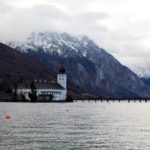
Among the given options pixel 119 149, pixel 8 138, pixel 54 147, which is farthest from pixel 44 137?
pixel 119 149

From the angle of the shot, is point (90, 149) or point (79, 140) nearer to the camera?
point (90, 149)

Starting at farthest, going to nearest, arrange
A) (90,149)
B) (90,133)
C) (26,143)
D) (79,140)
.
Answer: (90,133)
(79,140)
(26,143)
(90,149)

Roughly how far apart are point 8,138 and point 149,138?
21.1 m

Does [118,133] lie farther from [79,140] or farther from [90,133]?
[79,140]

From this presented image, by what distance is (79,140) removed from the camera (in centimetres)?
6706

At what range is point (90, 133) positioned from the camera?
7681 centimetres

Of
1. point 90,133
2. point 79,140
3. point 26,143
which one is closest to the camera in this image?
point 26,143

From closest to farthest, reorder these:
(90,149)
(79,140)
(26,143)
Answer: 1. (90,149)
2. (26,143)
3. (79,140)

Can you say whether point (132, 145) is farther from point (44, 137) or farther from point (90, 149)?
point (44, 137)

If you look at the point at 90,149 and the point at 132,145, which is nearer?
the point at 90,149

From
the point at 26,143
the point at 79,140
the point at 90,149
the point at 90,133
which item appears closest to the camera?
the point at 90,149

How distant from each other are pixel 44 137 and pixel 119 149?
14.7 m

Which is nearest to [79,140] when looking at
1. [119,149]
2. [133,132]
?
[119,149]

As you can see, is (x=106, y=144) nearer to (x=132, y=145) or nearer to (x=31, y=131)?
(x=132, y=145)
